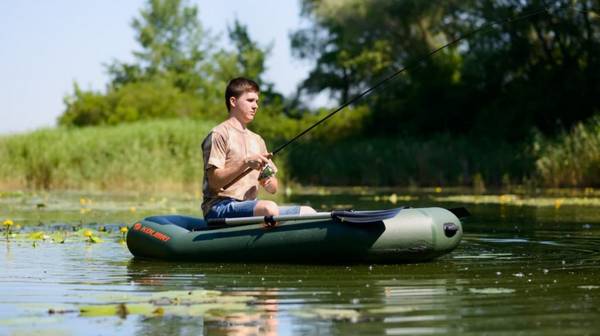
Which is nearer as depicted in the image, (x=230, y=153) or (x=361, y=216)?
(x=361, y=216)

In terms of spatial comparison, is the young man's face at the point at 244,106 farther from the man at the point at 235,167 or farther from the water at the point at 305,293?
the water at the point at 305,293

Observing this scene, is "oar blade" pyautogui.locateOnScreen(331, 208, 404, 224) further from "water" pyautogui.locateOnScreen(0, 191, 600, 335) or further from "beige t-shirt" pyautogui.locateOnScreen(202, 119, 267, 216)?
"beige t-shirt" pyautogui.locateOnScreen(202, 119, 267, 216)

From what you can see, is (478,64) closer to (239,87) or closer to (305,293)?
(239,87)

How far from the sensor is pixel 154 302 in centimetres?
566

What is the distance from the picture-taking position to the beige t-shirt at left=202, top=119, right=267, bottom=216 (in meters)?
7.86

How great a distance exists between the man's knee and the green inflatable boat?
0.06m

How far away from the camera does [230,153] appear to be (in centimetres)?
791

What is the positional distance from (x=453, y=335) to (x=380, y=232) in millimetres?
3007

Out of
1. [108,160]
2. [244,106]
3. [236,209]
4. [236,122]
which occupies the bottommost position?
[236,209]

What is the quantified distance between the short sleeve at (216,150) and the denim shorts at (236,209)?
0.29 metres

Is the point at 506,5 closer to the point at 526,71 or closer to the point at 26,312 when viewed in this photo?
the point at 526,71

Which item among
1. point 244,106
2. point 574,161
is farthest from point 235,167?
point 574,161

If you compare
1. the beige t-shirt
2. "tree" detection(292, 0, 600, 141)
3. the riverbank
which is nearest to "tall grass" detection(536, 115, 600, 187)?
the riverbank

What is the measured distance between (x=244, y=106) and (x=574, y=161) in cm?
1447
